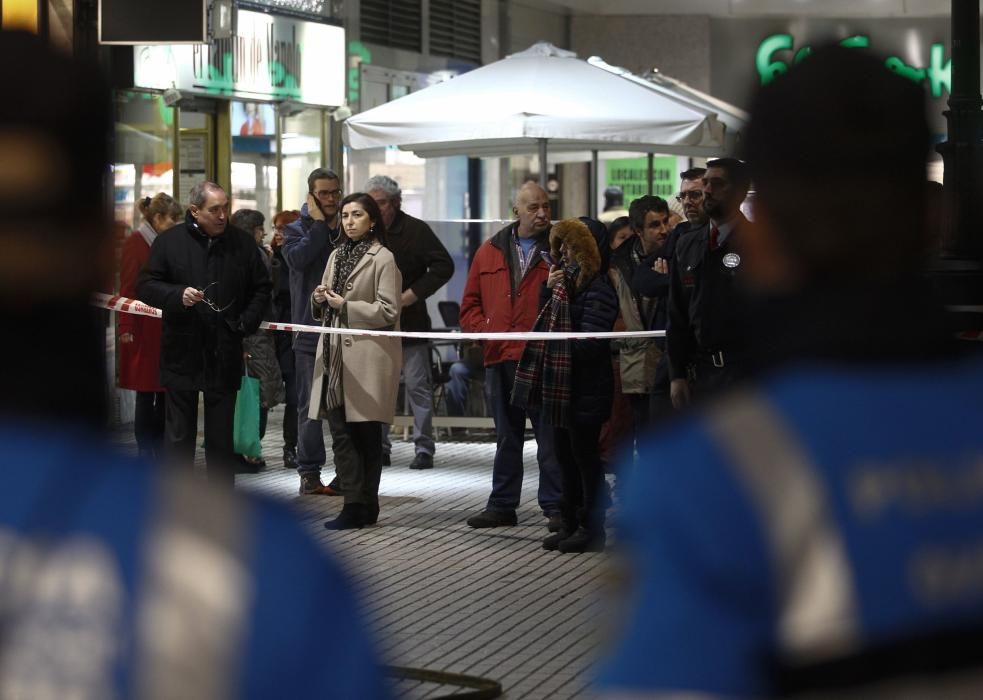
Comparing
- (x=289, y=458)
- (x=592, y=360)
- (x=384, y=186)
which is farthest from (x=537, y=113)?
(x=592, y=360)

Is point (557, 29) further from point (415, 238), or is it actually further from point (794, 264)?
point (794, 264)

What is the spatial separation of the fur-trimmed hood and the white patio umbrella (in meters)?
3.83

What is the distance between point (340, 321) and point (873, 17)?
24054mm

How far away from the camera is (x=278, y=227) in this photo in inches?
581

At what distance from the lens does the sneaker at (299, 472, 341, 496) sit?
12.1m

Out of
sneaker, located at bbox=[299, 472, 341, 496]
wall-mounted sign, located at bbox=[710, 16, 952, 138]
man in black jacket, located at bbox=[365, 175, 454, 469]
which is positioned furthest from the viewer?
wall-mounted sign, located at bbox=[710, 16, 952, 138]

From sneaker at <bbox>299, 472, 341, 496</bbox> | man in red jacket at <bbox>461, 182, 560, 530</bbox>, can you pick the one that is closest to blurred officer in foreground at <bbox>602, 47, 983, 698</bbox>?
man in red jacket at <bbox>461, 182, 560, 530</bbox>

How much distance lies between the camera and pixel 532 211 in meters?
10.8

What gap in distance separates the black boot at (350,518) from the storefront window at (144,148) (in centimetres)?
749

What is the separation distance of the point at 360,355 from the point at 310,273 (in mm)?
1587

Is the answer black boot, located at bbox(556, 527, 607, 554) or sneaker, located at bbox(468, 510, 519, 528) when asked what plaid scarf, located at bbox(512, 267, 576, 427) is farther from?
sneaker, located at bbox(468, 510, 519, 528)

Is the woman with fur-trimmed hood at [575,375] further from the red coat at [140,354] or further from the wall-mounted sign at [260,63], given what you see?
the wall-mounted sign at [260,63]

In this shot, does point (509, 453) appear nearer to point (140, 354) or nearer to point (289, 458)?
point (140, 354)

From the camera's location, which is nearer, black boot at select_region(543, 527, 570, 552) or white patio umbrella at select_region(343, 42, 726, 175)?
black boot at select_region(543, 527, 570, 552)
